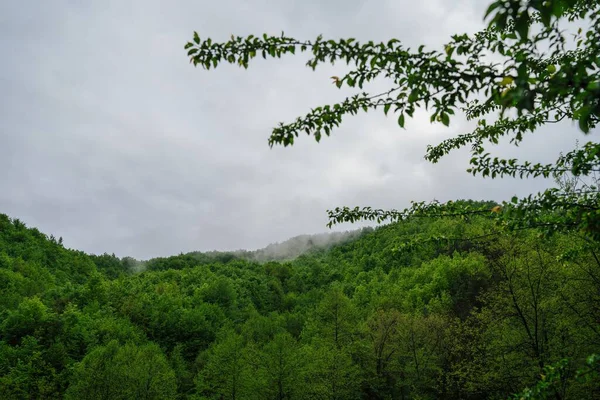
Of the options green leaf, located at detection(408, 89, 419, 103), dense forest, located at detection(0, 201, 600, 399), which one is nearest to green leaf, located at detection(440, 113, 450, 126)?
green leaf, located at detection(408, 89, 419, 103)

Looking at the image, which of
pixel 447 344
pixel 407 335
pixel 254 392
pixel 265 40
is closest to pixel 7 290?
pixel 254 392

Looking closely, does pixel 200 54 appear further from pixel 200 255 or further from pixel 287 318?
pixel 200 255

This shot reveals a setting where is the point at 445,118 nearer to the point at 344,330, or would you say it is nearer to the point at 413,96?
the point at 413,96

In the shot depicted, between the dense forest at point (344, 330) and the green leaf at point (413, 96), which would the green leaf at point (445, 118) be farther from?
the dense forest at point (344, 330)

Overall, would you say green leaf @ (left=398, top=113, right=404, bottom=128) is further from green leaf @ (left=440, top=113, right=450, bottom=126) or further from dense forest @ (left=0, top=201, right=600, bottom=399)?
dense forest @ (left=0, top=201, right=600, bottom=399)

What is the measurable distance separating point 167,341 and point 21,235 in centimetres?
3521

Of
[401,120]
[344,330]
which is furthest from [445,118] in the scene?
[344,330]

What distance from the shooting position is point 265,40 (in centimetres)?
310

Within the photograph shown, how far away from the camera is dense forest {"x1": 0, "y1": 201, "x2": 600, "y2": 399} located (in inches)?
639

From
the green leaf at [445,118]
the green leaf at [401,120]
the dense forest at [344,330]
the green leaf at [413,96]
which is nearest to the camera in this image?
the green leaf at [413,96]

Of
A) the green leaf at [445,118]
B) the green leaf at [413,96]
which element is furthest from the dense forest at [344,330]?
the green leaf at [413,96]

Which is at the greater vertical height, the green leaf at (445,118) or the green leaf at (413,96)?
the green leaf at (413,96)

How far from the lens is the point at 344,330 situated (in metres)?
35.2

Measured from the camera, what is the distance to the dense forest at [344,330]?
1623 centimetres
